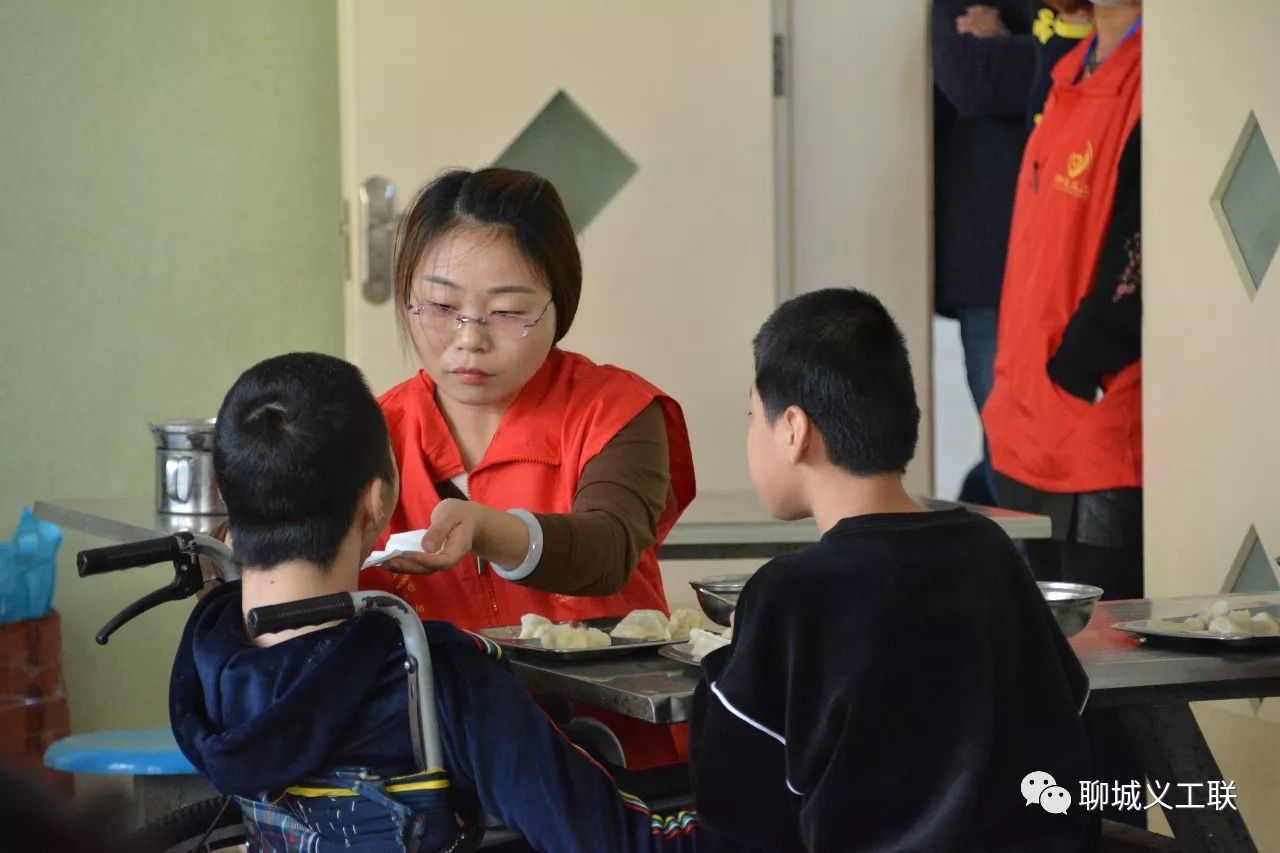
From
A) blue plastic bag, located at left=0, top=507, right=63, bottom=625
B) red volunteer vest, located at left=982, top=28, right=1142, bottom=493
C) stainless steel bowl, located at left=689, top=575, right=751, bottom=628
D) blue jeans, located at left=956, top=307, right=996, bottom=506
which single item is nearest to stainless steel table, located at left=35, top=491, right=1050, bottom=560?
red volunteer vest, located at left=982, top=28, right=1142, bottom=493

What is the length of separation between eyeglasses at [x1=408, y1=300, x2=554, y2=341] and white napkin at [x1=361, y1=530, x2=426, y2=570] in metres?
0.31

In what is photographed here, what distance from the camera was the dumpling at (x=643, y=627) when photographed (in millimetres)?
1763

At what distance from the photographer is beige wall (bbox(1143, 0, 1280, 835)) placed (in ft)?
9.37

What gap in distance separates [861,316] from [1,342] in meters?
2.78

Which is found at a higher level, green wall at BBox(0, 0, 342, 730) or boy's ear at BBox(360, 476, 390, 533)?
green wall at BBox(0, 0, 342, 730)

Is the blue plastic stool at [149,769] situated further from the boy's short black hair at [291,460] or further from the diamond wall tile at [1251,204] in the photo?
the diamond wall tile at [1251,204]

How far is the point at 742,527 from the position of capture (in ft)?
9.37

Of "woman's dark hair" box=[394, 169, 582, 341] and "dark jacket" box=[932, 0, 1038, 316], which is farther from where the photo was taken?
"dark jacket" box=[932, 0, 1038, 316]

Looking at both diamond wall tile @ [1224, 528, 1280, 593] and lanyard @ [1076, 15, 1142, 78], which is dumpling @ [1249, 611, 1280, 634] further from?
lanyard @ [1076, 15, 1142, 78]

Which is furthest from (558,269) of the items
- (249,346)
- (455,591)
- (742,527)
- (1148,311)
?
(249,346)

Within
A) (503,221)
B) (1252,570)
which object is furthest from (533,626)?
(1252,570)

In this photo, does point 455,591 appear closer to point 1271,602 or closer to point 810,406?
point 810,406

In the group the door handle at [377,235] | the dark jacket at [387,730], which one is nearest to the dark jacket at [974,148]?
the door handle at [377,235]

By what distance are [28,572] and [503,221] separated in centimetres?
203
